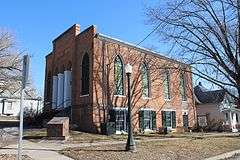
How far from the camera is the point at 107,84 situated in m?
28.0

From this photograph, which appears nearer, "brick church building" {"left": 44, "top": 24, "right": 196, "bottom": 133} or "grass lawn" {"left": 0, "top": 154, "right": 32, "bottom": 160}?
"grass lawn" {"left": 0, "top": 154, "right": 32, "bottom": 160}

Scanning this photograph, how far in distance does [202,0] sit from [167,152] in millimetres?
10186

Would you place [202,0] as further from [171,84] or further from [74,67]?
[171,84]

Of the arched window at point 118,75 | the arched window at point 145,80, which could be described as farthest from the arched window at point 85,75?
the arched window at point 145,80

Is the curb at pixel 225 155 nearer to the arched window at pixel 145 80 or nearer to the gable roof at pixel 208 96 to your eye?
the arched window at pixel 145 80

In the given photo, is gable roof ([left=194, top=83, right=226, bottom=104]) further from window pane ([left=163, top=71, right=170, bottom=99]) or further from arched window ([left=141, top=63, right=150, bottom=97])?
arched window ([left=141, top=63, right=150, bottom=97])

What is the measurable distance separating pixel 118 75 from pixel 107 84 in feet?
6.05

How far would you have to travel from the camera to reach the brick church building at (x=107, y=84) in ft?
89.4

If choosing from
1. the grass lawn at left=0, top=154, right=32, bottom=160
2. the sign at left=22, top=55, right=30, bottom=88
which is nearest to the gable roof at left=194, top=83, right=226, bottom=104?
the grass lawn at left=0, top=154, right=32, bottom=160

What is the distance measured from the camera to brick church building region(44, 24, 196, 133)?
2725cm

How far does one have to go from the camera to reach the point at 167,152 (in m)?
15.7

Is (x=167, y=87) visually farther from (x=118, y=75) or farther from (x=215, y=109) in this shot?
(x=215, y=109)

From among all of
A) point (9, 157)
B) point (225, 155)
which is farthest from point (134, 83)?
point (9, 157)

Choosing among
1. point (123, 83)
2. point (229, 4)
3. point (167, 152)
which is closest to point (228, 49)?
point (229, 4)
